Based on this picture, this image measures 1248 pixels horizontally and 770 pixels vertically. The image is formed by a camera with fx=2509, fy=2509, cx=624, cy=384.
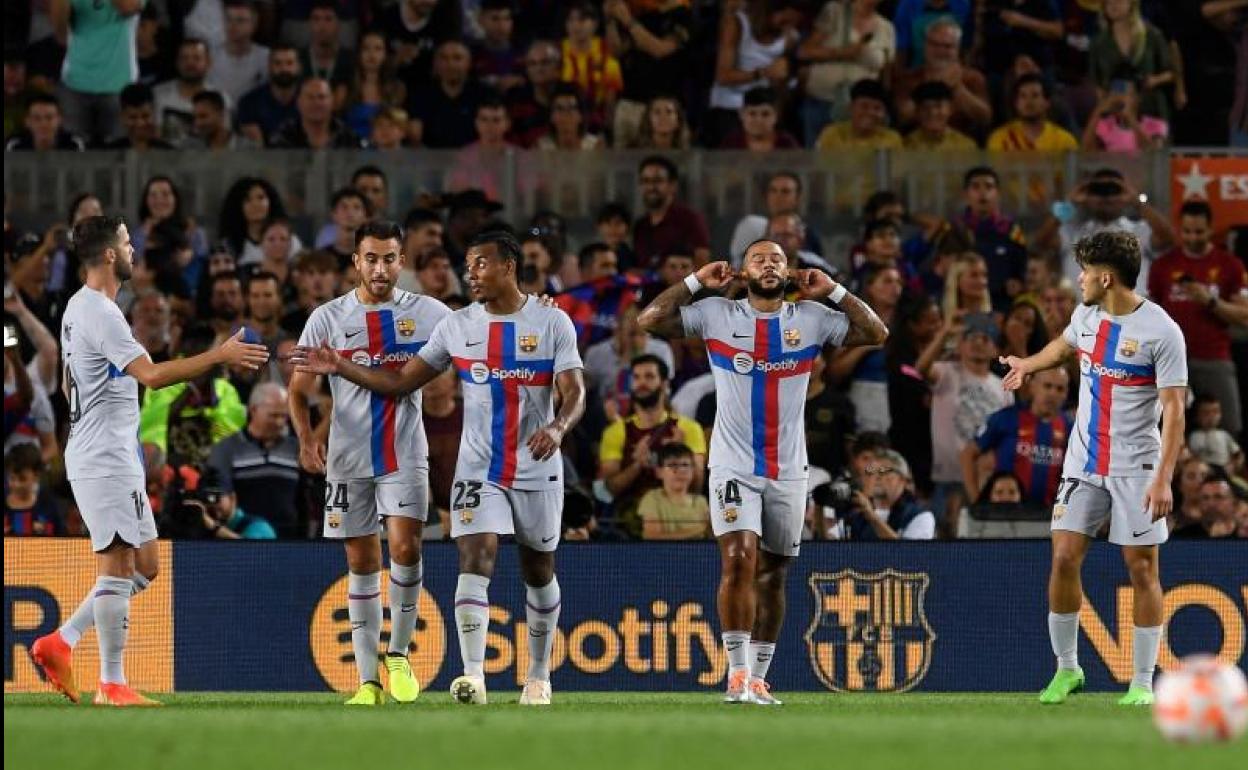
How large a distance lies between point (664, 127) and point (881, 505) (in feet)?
16.9

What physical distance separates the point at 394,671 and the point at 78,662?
326cm

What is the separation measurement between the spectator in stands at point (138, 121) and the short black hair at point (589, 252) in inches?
149

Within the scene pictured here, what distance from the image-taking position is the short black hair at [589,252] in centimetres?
1952

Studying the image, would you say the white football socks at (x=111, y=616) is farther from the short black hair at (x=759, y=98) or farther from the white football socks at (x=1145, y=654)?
the short black hair at (x=759, y=98)

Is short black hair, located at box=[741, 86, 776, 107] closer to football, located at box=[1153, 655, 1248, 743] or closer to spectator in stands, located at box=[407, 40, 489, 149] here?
spectator in stands, located at box=[407, 40, 489, 149]

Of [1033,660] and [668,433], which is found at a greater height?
[668,433]

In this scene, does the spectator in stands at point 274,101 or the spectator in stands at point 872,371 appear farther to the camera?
the spectator in stands at point 274,101

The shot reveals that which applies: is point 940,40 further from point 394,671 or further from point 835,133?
point 394,671

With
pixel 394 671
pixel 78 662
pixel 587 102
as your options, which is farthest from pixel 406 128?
pixel 394 671

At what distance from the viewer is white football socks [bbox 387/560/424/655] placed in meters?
13.6

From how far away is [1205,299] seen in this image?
19047mm

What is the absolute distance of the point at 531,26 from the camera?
75.6 ft

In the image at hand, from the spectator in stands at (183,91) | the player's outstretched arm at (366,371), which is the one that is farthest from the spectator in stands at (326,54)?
the player's outstretched arm at (366,371)

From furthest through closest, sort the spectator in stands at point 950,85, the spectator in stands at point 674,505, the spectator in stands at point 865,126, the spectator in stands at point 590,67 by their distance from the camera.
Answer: the spectator in stands at point 590,67 < the spectator in stands at point 950,85 < the spectator in stands at point 865,126 < the spectator in stands at point 674,505
